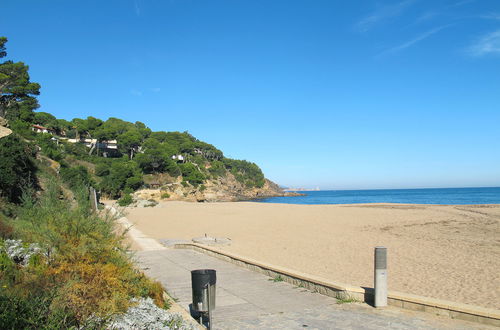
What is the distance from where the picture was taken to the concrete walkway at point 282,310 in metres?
5.08

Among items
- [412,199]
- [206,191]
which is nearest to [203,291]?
[206,191]

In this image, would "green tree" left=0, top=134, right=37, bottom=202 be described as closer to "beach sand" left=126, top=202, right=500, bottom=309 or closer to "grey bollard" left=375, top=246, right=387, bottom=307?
"beach sand" left=126, top=202, right=500, bottom=309

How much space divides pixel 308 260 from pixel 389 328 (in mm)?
6762

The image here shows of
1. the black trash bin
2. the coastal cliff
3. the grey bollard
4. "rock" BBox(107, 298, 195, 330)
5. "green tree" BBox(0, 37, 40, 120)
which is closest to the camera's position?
"rock" BBox(107, 298, 195, 330)

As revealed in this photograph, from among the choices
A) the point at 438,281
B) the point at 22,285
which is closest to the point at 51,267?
the point at 22,285

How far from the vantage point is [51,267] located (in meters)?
4.86

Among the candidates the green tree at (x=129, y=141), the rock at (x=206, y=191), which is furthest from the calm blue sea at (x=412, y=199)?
the green tree at (x=129, y=141)

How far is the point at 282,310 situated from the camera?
5.83 meters

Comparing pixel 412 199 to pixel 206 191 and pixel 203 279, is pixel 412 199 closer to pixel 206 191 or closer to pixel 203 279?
pixel 206 191

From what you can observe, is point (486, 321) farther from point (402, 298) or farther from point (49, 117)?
point (49, 117)

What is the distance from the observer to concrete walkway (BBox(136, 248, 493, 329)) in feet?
16.7

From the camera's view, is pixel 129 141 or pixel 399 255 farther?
pixel 129 141

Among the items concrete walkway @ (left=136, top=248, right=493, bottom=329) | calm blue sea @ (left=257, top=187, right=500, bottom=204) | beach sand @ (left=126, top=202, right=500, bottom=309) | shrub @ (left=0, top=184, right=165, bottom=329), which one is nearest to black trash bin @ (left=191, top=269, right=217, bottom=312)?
concrete walkway @ (left=136, top=248, right=493, bottom=329)

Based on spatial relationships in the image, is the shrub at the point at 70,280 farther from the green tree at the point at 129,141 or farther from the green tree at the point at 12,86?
the green tree at the point at 129,141
